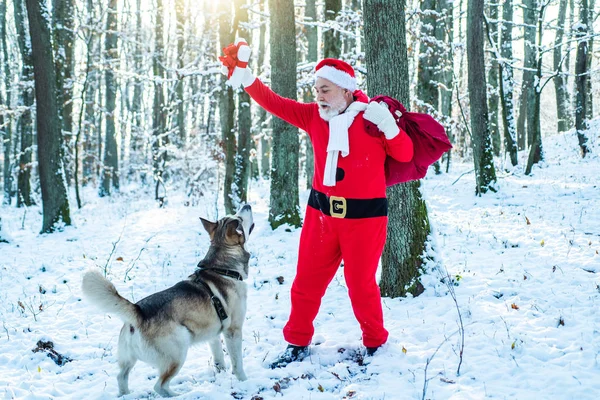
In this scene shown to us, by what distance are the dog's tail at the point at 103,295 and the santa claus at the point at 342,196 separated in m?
1.55

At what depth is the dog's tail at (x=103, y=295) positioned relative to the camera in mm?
3359

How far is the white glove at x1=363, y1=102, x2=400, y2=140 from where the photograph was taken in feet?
11.8

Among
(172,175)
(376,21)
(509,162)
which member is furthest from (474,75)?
(172,175)

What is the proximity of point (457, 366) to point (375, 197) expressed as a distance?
1.65 m

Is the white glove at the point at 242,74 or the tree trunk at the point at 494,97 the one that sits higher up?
the tree trunk at the point at 494,97

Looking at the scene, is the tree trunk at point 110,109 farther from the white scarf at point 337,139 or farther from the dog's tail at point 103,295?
the white scarf at point 337,139

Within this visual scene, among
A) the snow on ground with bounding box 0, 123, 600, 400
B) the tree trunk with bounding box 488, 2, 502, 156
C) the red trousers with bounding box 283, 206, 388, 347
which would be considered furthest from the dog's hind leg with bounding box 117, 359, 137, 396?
the tree trunk with bounding box 488, 2, 502, 156

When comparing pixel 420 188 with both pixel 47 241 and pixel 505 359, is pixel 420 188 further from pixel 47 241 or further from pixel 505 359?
pixel 47 241

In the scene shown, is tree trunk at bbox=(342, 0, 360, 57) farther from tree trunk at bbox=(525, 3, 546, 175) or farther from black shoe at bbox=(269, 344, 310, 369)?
black shoe at bbox=(269, 344, 310, 369)

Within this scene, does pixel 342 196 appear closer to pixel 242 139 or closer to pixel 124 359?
pixel 124 359

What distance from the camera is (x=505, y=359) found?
3.78 m

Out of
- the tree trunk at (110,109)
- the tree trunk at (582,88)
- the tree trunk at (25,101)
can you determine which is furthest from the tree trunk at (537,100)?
the tree trunk at (110,109)

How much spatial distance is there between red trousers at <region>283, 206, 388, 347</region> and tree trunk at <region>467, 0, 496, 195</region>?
905cm

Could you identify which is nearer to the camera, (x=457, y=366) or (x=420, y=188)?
(x=457, y=366)
